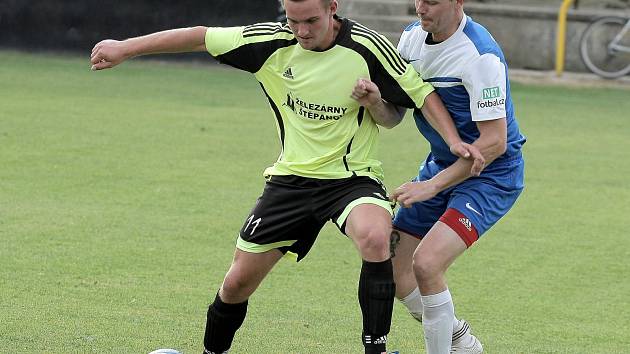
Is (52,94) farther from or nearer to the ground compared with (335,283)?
nearer to the ground

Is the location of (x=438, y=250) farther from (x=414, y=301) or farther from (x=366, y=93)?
(x=366, y=93)

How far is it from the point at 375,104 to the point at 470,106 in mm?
439

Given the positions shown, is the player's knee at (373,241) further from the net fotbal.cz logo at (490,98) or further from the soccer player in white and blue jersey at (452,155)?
the net fotbal.cz logo at (490,98)

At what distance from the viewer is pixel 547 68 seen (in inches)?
803

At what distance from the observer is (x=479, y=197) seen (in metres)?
5.83

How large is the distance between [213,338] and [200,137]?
721 cm

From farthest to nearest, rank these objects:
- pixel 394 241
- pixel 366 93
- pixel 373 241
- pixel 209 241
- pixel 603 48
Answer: pixel 603 48
pixel 209 241
pixel 394 241
pixel 366 93
pixel 373 241

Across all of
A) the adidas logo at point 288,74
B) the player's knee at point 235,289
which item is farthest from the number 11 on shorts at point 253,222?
the adidas logo at point 288,74

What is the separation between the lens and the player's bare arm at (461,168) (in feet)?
18.4

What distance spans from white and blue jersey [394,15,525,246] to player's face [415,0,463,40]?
0.06m

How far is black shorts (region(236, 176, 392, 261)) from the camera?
5.59 m

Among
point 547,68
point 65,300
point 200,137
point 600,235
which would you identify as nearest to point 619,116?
point 547,68

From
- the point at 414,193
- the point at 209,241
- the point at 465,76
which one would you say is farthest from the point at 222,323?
the point at 209,241

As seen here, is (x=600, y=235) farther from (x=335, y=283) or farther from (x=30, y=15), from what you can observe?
(x=30, y=15)
